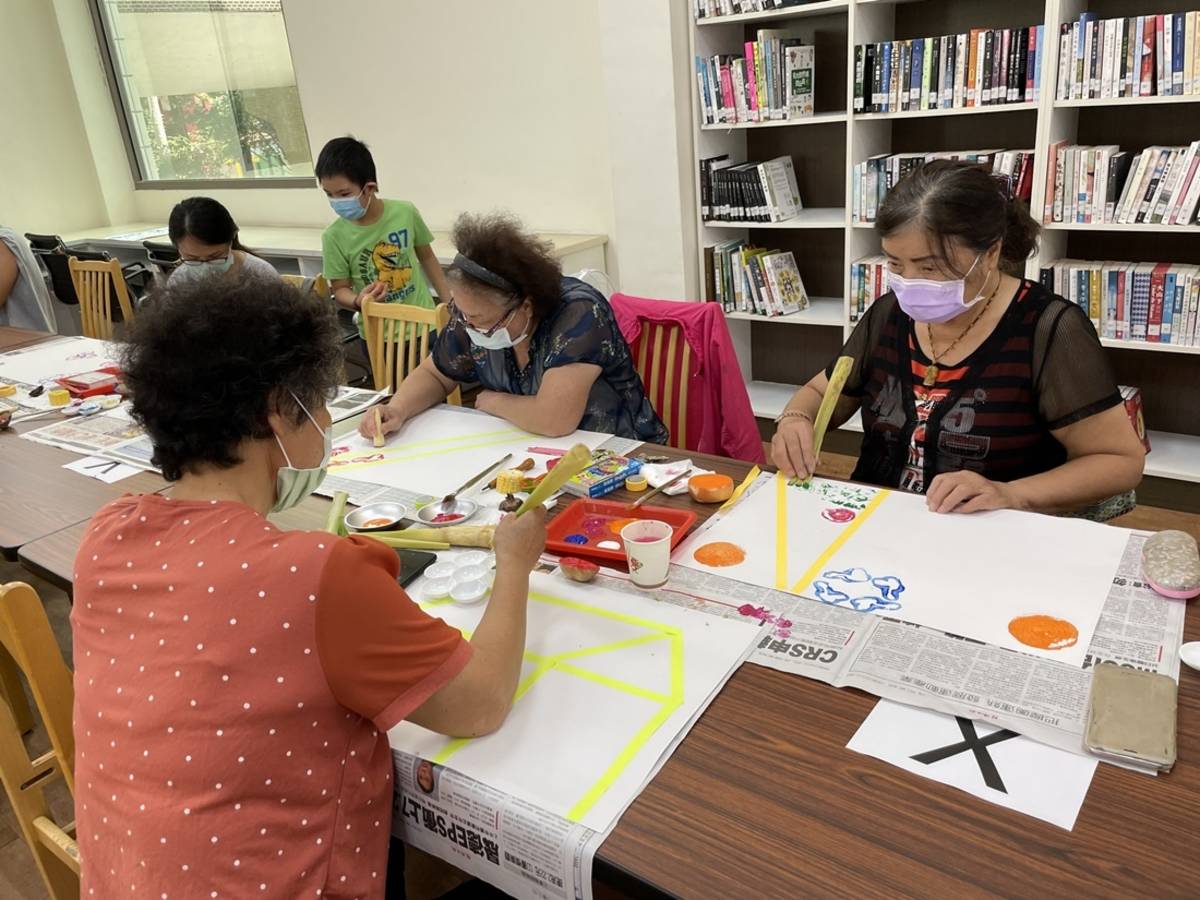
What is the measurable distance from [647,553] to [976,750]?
0.49m

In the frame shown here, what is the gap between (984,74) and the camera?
8.92 feet

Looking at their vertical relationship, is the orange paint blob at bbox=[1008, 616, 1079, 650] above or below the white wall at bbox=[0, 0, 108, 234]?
below

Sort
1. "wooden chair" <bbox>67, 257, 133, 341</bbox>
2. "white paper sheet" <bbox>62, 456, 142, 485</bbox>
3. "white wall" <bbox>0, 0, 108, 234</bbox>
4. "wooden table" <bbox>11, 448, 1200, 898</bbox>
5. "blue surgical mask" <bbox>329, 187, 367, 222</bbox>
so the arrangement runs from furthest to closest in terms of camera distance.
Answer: "white wall" <bbox>0, 0, 108, 234</bbox>
"wooden chair" <bbox>67, 257, 133, 341</bbox>
"blue surgical mask" <bbox>329, 187, 367, 222</bbox>
"white paper sheet" <bbox>62, 456, 142, 485</bbox>
"wooden table" <bbox>11, 448, 1200, 898</bbox>

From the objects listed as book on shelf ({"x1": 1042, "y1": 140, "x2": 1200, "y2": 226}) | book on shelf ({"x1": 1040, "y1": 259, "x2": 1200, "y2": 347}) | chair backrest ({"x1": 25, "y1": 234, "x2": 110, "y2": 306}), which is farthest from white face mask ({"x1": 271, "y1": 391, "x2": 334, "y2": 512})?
chair backrest ({"x1": 25, "y1": 234, "x2": 110, "y2": 306})

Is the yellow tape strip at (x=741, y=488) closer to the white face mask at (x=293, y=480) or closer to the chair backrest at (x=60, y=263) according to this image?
the white face mask at (x=293, y=480)

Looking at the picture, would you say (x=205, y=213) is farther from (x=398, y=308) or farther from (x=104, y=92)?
(x=104, y=92)

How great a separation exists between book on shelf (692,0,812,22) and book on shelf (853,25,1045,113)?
321 millimetres

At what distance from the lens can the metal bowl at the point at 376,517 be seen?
1.53m

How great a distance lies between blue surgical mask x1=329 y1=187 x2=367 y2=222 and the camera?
3.20 metres

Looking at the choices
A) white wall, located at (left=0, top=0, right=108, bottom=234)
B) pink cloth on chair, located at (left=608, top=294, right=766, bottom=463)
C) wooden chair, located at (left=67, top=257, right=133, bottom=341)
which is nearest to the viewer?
pink cloth on chair, located at (left=608, top=294, right=766, bottom=463)

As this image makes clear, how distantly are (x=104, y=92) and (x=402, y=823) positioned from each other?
6.67 m

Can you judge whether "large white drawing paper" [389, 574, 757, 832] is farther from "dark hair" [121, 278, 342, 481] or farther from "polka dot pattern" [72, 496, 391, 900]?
"dark hair" [121, 278, 342, 481]

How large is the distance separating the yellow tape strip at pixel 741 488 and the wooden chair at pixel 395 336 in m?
1.09

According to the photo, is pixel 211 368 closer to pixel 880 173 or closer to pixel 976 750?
pixel 976 750
